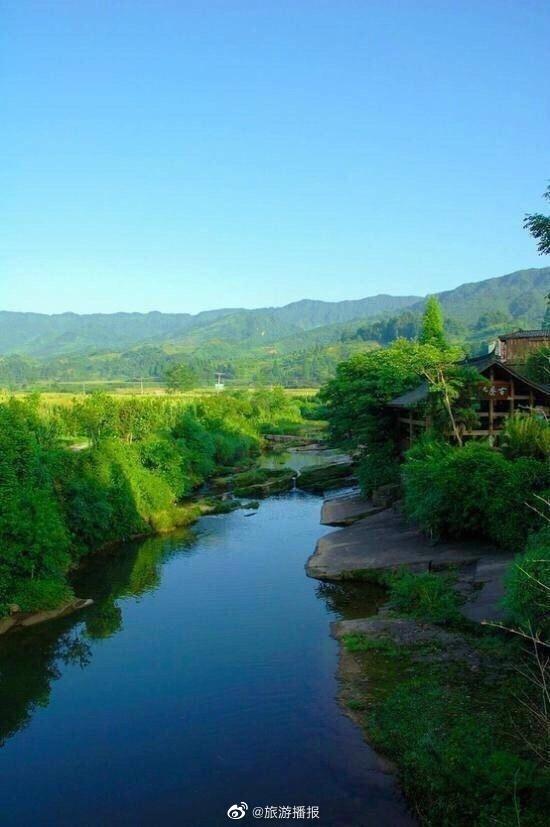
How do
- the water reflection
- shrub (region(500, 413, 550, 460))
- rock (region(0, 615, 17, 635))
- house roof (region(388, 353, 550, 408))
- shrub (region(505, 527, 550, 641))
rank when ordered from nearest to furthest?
shrub (region(505, 527, 550, 641)) → the water reflection → rock (region(0, 615, 17, 635)) → shrub (region(500, 413, 550, 460)) → house roof (region(388, 353, 550, 408))

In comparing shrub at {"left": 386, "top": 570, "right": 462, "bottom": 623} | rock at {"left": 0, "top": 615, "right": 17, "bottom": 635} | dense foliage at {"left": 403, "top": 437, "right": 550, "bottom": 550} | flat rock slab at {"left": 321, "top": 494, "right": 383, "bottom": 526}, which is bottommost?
flat rock slab at {"left": 321, "top": 494, "right": 383, "bottom": 526}

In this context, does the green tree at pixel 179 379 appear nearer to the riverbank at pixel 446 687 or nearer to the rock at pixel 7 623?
the rock at pixel 7 623

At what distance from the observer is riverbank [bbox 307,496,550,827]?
1216 cm

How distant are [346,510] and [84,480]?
16035 millimetres

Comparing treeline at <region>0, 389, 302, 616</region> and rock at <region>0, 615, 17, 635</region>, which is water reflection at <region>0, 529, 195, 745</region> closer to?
rock at <region>0, 615, 17, 635</region>

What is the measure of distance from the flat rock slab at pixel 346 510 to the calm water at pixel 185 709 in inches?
390

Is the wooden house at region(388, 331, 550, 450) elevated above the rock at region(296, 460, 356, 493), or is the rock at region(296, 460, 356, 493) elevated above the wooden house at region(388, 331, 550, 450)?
the wooden house at region(388, 331, 550, 450)

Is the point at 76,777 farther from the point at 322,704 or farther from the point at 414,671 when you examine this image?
the point at 414,671

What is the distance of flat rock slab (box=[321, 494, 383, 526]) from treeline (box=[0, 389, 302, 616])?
27.1 ft

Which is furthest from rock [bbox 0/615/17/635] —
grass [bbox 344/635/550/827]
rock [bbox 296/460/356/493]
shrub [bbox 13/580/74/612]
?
rock [bbox 296/460/356/493]

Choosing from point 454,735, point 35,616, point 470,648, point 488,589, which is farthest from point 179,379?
point 454,735

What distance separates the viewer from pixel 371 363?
46438mm

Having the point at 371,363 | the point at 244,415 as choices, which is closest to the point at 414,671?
the point at 371,363

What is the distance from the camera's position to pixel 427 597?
21.8m
